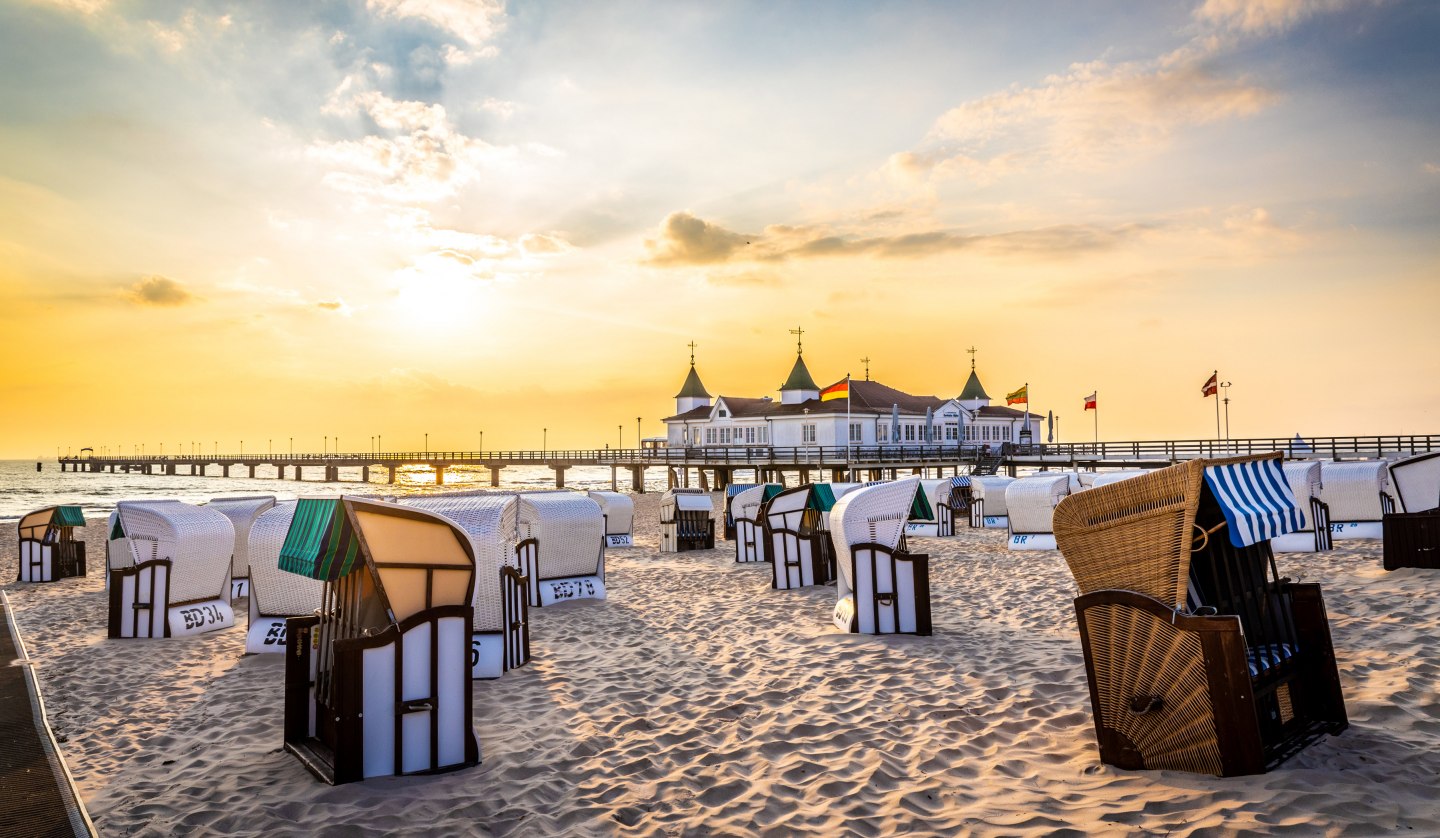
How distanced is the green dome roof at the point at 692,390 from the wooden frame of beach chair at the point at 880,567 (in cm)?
5147

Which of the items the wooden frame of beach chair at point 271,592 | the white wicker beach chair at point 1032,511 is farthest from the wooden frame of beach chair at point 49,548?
the white wicker beach chair at point 1032,511

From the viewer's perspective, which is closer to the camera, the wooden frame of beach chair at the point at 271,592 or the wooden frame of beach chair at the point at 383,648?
the wooden frame of beach chair at the point at 383,648

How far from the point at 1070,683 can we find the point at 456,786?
5367mm

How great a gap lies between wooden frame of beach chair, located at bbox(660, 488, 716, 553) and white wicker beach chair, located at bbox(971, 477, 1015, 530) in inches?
385

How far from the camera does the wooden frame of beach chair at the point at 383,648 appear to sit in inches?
229

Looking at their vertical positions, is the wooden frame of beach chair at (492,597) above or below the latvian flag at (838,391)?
below

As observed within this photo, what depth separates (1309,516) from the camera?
54.4 ft

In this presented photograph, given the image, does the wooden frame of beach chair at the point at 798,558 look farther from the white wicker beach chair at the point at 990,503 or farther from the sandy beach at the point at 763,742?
the white wicker beach chair at the point at 990,503

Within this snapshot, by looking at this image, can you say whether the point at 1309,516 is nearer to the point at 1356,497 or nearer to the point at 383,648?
the point at 1356,497

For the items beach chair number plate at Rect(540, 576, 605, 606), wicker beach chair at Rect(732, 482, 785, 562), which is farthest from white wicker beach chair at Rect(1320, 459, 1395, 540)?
beach chair number plate at Rect(540, 576, 605, 606)

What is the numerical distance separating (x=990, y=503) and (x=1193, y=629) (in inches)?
872

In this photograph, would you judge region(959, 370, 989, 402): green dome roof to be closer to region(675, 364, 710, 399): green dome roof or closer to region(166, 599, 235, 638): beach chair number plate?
region(675, 364, 710, 399): green dome roof

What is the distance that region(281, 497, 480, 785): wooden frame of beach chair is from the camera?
582 centimetres

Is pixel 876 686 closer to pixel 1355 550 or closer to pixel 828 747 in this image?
pixel 828 747
